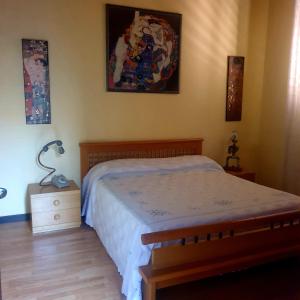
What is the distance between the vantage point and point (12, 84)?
2.90 meters

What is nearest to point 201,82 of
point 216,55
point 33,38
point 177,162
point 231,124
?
point 216,55

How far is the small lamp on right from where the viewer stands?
12.3 feet

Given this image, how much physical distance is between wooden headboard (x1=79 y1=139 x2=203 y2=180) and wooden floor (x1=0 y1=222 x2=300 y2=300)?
0.90 m

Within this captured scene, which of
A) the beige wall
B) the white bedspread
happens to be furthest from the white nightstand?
the beige wall

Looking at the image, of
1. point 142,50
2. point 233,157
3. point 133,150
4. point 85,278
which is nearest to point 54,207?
point 85,278

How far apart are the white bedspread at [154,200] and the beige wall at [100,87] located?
1.69ft

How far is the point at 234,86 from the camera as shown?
12.6 feet

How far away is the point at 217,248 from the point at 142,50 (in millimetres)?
2262

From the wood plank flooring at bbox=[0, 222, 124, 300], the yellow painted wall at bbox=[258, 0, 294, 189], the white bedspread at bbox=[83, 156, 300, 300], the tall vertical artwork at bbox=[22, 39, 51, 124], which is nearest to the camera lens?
the white bedspread at bbox=[83, 156, 300, 300]

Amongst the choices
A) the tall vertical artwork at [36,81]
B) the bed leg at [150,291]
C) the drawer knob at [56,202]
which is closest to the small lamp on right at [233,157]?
the drawer knob at [56,202]

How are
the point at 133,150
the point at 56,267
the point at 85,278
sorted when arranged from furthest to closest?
the point at 133,150 < the point at 56,267 < the point at 85,278

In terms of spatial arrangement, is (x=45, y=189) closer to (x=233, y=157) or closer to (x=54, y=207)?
(x=54, y=207)

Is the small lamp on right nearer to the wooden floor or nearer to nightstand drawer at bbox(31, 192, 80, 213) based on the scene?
the wooden floor

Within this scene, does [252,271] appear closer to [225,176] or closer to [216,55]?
[225,176]
